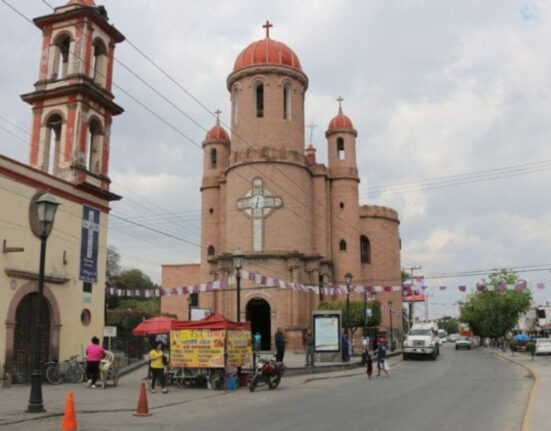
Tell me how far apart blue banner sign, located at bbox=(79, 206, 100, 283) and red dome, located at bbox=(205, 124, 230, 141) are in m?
30.3

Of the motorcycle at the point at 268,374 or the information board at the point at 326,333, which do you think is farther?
the information board at the point at 326,333

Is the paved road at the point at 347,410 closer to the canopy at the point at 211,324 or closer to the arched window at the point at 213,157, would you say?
the canopy at the point at 211,324

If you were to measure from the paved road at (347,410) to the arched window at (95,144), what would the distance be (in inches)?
450

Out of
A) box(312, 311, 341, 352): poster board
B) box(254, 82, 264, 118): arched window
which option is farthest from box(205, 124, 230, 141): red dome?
box(312, 311, 341, 352): poster board

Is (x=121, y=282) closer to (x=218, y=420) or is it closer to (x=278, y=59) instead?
(x=278, y=59)

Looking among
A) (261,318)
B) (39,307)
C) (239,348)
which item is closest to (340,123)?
(261,318)

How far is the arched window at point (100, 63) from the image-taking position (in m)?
24.8

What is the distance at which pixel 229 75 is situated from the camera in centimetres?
4953

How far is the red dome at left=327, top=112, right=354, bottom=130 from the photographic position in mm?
51625

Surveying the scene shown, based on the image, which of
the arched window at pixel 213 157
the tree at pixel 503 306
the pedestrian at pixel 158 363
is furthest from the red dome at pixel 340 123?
the pedestrian at pixel 158 363

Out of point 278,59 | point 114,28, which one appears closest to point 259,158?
point 278,59

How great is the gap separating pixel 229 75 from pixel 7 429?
42098 millimetres

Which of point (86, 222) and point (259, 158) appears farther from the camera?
point (259, 158)

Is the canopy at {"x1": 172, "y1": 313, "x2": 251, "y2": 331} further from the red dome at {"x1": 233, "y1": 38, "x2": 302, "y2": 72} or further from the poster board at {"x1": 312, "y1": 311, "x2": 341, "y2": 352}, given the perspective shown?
the red dome at {"x1": 233, "y1": 38, "x2": 302, "y2": 72}
